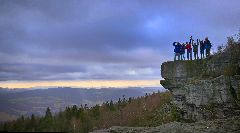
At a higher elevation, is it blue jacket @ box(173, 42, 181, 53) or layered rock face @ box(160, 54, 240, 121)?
blue jacket @ box(173, 42, 181, 53)

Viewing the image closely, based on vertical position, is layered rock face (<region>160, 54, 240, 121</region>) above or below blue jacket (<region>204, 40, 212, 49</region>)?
below

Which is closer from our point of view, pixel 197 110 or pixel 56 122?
pixel 56 122

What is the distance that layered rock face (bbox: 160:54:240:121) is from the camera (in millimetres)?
25938

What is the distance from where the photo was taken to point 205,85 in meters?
27.3

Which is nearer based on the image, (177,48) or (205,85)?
(205,85)

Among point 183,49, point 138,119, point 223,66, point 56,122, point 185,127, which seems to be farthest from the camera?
point 138,119

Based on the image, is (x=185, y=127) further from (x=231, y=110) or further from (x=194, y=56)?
(x=194, y=56)

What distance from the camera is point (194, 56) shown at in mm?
31078

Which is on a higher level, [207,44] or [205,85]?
[207,44]

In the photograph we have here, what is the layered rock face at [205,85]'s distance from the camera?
1021 inches

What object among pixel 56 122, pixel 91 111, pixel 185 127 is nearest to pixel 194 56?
pixel 185 127

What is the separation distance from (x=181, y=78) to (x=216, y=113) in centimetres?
605

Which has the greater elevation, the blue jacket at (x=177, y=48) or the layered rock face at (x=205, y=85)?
the blue jacket at (x=177, y=48)

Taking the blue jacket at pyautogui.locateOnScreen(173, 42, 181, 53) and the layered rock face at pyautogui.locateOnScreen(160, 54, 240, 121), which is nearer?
the layered rock face at pyautogui.locateOnScreen(160, 54, 240, 121)
